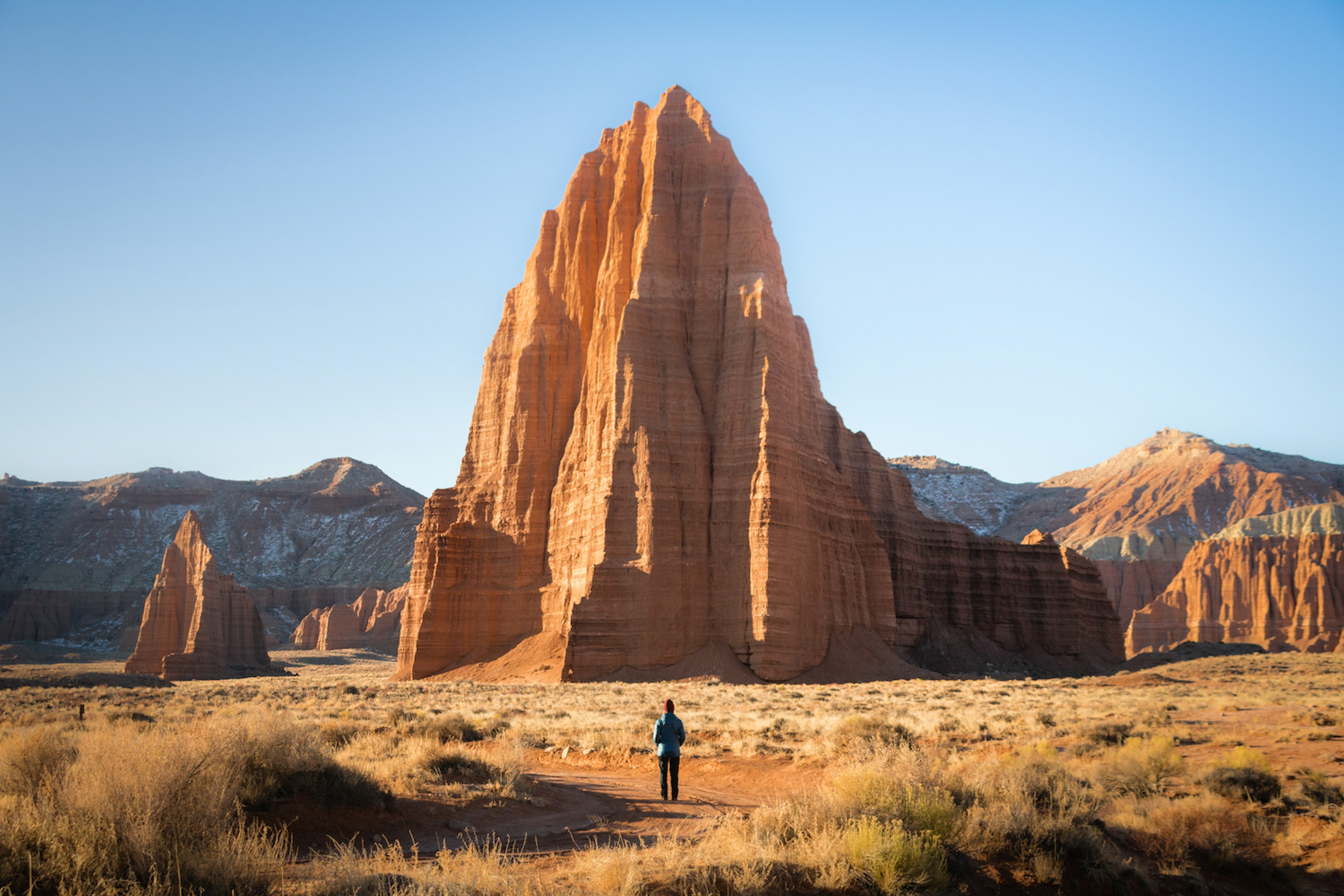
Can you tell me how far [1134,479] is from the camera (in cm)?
17800

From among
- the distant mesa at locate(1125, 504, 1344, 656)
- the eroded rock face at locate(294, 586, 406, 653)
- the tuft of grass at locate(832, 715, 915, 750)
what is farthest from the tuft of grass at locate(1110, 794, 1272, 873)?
the eroded rock face at locate(294, 586, 406, 653)

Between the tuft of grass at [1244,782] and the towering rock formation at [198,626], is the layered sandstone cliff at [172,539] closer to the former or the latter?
the towering rock formation at [198,626]

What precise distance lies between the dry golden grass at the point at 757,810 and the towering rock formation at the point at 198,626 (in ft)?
174

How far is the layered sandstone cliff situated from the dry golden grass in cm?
13605

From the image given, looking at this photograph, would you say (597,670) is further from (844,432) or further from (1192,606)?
(1192,606)

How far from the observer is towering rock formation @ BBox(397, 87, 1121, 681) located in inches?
1981

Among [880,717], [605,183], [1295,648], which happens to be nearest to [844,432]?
[605,183]

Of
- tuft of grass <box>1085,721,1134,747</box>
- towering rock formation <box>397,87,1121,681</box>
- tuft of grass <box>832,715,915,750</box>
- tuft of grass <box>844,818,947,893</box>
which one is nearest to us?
tuft of grass <box>844,818,947,893</box>

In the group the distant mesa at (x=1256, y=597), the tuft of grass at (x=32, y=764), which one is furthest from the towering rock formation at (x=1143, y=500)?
the tuft of grass at (x=32, y=764)

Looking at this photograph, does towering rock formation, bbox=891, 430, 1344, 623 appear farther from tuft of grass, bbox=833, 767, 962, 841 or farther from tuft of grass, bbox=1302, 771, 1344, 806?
tuft of grass, bbox=833, 767, 962, 841

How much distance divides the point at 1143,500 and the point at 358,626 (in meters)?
130

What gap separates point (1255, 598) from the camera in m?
117

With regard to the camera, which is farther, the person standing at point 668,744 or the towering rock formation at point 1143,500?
the towering rock formation at point 1143,500

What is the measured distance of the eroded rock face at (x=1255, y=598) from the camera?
11062cm
